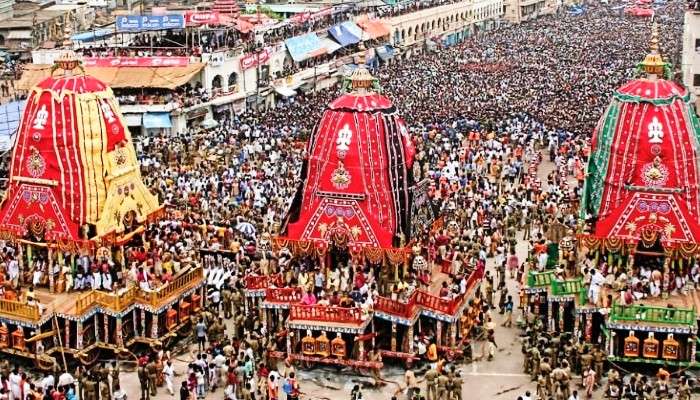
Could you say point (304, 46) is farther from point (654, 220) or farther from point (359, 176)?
point (654, 220)

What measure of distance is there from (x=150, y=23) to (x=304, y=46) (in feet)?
36.9

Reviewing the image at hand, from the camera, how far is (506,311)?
27.6 metres

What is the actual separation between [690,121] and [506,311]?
262 inches

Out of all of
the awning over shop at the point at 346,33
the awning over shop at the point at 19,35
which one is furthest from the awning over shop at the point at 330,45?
the awning over shop at the point at 19,35

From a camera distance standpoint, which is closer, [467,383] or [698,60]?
[467,383]

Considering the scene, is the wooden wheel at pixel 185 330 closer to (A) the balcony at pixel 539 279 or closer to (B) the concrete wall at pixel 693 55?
(A) the balcony at pixel 539 279

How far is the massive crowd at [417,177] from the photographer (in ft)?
80.6

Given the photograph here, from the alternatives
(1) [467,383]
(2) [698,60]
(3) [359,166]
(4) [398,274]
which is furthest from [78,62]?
(2) [698,60]

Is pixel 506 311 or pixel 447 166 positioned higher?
pixel 447 166

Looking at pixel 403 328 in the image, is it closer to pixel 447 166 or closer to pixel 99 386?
pixel 99 386

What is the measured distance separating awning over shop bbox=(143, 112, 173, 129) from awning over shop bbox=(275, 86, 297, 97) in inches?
392

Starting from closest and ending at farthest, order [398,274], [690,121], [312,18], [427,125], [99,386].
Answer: [99,386] → [690,121] → [398,274] → [427,125] → [312,18]

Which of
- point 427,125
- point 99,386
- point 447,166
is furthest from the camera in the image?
point 427,125

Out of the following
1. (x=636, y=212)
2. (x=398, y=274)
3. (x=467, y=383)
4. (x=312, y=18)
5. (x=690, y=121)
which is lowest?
(x=467, y=383)
